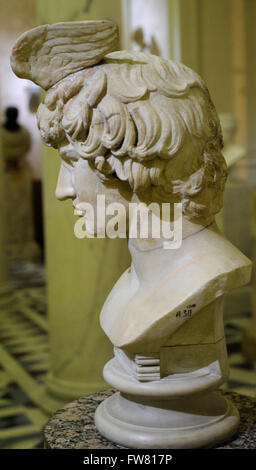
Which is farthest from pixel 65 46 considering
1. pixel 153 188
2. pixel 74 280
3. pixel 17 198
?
pixel 17 198

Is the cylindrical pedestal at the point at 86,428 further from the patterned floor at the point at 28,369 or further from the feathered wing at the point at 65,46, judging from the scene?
the patterned floor at the point at 28,369

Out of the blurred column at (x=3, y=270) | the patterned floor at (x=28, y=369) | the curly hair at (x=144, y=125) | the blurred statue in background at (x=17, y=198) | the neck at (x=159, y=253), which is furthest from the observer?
the blurred statue in background at (x=17, y=198)

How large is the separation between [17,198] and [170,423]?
1065 centimetres

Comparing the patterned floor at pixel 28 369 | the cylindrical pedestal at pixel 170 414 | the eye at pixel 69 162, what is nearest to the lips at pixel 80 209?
the eye at pixel 69 162

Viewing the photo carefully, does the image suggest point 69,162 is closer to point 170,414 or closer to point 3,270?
point 170,414

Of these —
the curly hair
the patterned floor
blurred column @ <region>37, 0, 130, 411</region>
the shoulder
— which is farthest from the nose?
the patterned floor

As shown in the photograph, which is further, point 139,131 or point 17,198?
point 17,198

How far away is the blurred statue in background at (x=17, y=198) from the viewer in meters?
12.3

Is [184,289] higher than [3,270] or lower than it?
higher

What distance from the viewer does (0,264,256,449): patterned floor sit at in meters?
4.15

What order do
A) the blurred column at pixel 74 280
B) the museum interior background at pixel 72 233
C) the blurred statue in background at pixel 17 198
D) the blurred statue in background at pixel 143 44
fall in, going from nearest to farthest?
the blurred column at pixel 74 280, the museum interior background at pixel 72 233, the blurred statue in background at pixel 143 44, the blurred statue in background at pixel 17 198

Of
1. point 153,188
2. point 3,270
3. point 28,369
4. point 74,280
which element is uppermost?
point 153,188

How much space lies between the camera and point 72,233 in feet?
12.8
